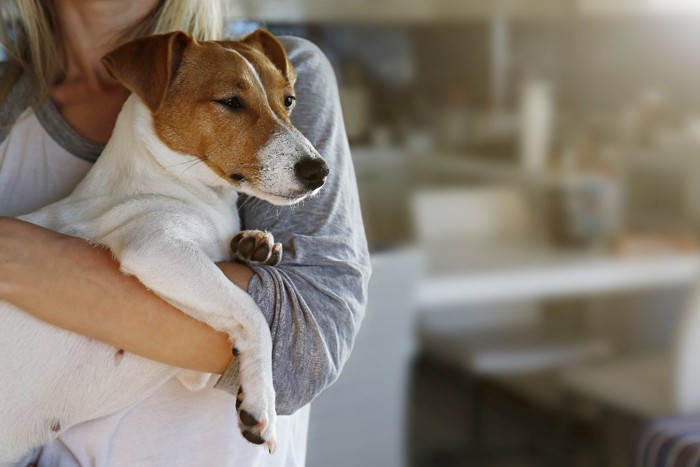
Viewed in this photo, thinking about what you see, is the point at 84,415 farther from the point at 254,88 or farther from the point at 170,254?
the point at 254,88

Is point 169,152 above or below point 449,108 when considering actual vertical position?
above

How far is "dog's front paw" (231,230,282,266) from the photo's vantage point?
1036 millimetres

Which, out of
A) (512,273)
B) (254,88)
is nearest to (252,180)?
(254,88)

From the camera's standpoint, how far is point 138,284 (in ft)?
Answer: 3.27

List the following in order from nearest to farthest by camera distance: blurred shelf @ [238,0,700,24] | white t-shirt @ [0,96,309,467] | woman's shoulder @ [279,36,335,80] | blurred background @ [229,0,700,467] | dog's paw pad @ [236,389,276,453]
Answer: dog's paw pad @ [236,389,276,453]
white t-shirt @ [0,96,309,467]
woman's shoulder @ [279,36,335,80]
blurred shelf @ [238,0,700,24]
blurred background @ [229,0,700,467]

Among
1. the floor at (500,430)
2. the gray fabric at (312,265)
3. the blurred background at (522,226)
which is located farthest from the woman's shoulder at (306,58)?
the floor at (500,430)

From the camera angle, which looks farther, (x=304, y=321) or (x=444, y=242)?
(x=444, y=242)

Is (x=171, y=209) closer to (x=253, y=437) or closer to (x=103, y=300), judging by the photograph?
(x=103, y=300)

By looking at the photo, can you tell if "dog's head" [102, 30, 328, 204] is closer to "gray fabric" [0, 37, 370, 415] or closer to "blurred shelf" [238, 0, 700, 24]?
"gray fabric" [0, 37, 370, 415]

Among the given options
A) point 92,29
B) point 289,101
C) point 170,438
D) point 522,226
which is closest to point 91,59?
point 92,29

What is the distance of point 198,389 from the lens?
107cm

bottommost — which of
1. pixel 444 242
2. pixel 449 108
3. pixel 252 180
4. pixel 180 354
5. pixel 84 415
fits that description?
pixel 444 242

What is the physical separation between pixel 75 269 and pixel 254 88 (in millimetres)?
323

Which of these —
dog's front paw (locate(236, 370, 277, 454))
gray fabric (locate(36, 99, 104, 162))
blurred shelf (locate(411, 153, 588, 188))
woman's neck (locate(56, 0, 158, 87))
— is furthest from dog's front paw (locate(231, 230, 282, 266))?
blurred shelf (locate(411, 153, 588, 188))
